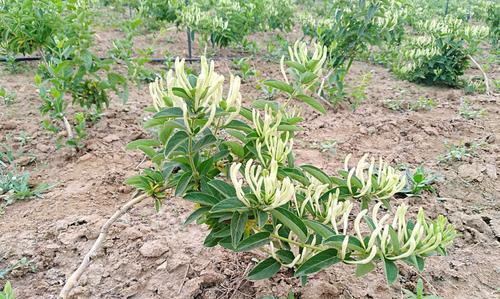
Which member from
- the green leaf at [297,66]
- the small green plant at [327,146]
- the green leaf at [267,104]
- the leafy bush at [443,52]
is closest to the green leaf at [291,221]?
the green leaf at [267,104]

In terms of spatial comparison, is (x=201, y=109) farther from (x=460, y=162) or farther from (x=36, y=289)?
(x=460, y=162)

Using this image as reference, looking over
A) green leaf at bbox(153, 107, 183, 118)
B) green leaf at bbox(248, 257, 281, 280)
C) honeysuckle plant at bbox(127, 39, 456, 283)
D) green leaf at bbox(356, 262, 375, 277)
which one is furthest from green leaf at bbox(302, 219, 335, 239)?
green leaf at bbox(153, 107, 183, 118)

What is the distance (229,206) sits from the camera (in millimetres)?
1174

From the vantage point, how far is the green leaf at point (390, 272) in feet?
3.51

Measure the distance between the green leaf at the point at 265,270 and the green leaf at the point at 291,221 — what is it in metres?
0.22

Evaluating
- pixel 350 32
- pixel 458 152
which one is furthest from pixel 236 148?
pixel 350 32

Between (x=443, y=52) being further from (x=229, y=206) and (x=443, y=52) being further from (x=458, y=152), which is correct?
(x=229, y=206)

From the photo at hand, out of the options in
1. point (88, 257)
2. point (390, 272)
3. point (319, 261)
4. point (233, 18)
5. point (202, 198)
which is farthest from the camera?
point (233, 18)

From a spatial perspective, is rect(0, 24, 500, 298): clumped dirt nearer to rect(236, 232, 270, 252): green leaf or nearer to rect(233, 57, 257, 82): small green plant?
rect(236, 232, 270, 252): green leaf

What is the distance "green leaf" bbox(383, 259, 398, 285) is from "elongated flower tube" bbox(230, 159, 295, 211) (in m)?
0.30

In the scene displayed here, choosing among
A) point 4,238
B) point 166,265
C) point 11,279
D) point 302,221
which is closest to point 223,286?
point 166,265

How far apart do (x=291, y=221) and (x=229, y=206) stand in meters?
0.18

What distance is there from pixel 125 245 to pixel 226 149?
0.98 m

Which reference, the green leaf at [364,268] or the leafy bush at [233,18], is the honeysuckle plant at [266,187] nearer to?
the green leaf at [364,268]
